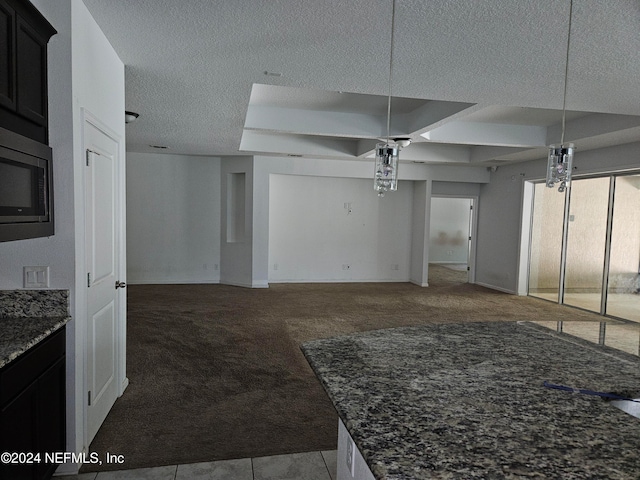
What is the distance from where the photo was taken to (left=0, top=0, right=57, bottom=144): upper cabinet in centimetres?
180

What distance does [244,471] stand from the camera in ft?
7.85

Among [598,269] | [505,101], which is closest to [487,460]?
[505,101]

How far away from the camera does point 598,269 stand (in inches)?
256

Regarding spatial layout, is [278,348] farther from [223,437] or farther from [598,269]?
[598,269]

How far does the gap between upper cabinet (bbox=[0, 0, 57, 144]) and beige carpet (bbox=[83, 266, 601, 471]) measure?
1.78 meters

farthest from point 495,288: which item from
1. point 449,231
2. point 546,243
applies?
point 449,231

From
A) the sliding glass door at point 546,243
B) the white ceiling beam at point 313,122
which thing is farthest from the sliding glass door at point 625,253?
the white ceiling beam at point 313,122

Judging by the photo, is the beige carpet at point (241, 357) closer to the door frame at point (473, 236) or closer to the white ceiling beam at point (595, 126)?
the door frame at point (473, 236)

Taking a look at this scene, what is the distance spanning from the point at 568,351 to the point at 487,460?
3.37 ft

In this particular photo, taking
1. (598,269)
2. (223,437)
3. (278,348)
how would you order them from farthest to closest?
(598,269) → (278,348) → (223,437)

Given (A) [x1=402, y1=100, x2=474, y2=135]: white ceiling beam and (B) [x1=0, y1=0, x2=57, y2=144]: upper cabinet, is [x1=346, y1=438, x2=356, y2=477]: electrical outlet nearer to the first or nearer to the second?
(B) [x1=0, y1=0, x2=57, y2=144]: upper cabinet

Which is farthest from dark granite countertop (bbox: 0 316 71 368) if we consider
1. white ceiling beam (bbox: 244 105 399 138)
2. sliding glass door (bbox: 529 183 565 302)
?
sliding glass door (bbox: 529 183 565 302)

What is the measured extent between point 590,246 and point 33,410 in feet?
23.3

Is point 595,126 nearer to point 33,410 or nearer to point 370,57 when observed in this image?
point 370,57
